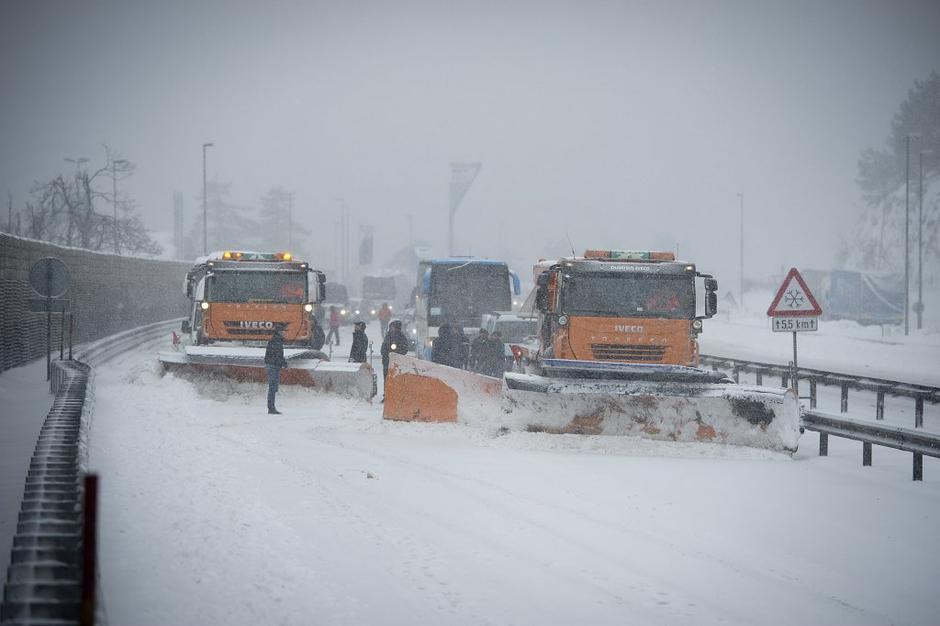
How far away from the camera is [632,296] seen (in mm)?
15117

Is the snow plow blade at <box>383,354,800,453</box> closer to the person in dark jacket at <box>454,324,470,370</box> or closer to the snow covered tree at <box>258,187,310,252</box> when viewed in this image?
the person in dark jacket at <box>454,324,470,370</box>

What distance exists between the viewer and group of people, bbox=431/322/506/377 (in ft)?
63.7

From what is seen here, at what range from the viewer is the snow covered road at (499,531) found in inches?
243

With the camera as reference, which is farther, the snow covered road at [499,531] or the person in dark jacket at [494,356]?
the person in dark jacket at [494,356]

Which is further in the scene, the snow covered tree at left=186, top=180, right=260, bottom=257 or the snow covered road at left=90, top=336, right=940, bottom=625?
the snow covered tree at left=186, top=180, right=260, bottom=257

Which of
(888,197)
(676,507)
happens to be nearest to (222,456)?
(676,507)

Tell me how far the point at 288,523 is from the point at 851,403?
16.0 meters

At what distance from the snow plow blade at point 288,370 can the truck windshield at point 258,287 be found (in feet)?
8.90

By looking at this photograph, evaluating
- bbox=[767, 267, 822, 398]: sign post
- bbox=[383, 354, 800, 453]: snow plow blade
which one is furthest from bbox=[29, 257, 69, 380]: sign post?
bbox=[767, 267, 822, 398]: sign post

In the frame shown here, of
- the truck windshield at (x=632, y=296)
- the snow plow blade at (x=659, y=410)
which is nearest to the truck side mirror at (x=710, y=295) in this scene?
the truck windshield at (x=632, y=296)

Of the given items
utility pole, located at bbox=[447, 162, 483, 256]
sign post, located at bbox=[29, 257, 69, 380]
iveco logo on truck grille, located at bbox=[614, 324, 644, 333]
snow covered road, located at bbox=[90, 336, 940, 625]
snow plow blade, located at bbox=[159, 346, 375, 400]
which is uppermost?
utility pole, located at bbox=[447, 162, 483, 256]

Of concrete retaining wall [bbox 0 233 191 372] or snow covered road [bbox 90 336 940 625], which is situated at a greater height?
concrete retaining wall [bbox 0 233 191 372]

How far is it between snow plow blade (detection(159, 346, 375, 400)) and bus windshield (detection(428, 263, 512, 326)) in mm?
8850

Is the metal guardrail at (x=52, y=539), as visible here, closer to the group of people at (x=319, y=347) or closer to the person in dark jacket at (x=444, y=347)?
the group of people at (x=319, y=347)
